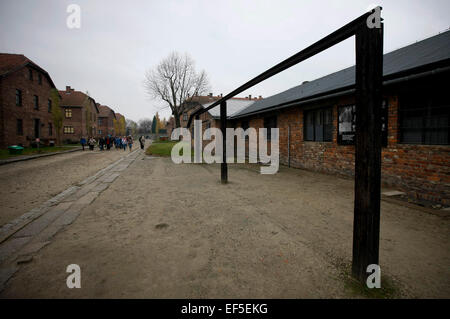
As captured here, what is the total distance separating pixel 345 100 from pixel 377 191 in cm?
691

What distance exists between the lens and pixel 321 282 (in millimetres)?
2254

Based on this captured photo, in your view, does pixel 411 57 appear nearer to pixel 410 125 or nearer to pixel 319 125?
pixel 410 125

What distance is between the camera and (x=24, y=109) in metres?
22.2

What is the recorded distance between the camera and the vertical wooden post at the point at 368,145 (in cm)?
206

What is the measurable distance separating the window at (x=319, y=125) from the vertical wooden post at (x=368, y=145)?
7.11 m

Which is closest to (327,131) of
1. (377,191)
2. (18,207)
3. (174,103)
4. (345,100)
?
(345,100)

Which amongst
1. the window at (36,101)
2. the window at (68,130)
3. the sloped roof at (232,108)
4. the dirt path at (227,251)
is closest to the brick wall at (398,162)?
the dirt path at (227,251)

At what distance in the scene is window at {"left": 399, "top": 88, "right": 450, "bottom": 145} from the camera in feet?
16.9

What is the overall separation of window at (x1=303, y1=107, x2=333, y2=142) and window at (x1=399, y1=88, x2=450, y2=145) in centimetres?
277

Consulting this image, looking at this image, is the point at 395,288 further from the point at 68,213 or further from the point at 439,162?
the point at 68,213

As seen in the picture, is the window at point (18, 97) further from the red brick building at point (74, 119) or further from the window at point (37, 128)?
the red brick building at point (74, 119)

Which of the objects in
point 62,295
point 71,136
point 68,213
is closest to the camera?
point 62,295

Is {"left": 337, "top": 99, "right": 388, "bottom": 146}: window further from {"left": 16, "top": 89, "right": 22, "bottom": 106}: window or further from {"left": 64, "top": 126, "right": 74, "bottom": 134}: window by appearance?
{"left": 64, "top": 126, "right": 74, "bottom": 134}: window
